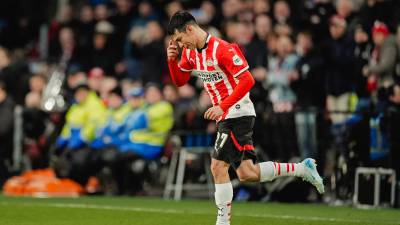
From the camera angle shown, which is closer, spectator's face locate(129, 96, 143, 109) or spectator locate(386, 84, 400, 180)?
spectator locate(386, 84, 400, 180)

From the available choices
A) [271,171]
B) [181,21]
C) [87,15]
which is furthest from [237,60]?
[87,15]

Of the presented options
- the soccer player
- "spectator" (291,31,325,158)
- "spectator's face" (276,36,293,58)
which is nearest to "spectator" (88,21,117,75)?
"spectator's face" (276,36,293,58)

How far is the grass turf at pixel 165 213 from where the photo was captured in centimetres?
1169

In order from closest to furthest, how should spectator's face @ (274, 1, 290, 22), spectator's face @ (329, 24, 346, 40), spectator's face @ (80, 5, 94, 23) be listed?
spectator's face @ (329, 24, 346, 40)
spectator's face @ (274, 1, 290, 22)
spectator's face @ (80, 5, 94, 23)

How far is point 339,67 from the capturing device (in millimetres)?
16062

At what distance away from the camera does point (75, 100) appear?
19828 mm

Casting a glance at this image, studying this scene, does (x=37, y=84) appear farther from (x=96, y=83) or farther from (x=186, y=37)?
(x=186, y=37)

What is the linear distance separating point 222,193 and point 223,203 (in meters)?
0.10

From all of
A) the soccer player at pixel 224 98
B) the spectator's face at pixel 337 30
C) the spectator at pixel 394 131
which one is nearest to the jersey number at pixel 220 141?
the soccer player at pixel 224 98

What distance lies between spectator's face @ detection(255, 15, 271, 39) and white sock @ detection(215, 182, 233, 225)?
8.04 m

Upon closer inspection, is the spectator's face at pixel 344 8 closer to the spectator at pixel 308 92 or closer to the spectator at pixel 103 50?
the spectator at pixel 308 92

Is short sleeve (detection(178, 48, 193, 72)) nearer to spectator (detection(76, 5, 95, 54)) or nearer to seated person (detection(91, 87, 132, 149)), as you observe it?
seated person (detection(91, 87, 132, 149))

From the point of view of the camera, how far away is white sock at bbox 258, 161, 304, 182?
1093 cm

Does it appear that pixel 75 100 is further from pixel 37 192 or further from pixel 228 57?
pixel 228 57
